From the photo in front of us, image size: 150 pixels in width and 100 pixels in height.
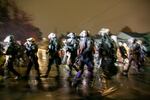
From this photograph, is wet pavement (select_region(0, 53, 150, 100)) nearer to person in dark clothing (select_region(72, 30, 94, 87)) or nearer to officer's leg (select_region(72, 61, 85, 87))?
officer's leg (select_region(72, 61, 85, 87))

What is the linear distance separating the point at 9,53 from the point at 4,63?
3.62 ft

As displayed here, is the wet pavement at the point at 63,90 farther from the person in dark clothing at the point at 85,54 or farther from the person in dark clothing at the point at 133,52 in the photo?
the person in dark clothing at the point at 133,52

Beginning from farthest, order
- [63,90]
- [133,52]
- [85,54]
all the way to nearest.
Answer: [133,52] < [85,54] < [63,90]

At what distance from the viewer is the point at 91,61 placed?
1144 cm

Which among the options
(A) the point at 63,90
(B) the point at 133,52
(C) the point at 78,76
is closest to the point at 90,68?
(C) the point at 78,76

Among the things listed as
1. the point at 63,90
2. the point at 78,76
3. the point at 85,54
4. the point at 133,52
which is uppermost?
the point at 133,52

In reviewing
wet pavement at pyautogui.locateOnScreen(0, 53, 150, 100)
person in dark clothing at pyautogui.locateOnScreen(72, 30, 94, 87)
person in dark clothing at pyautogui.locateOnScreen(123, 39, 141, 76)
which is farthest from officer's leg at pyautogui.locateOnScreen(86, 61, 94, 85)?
person in dark clothing at pyautogui.locateOnScreen(123, 39, 141, 76)

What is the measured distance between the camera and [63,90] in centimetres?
1123

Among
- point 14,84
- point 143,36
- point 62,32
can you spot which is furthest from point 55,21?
point 14,84

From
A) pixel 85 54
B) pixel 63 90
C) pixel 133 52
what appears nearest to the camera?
pixel 63 90

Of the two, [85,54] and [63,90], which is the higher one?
[85,54]

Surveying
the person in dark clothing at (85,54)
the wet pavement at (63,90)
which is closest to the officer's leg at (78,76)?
the person in dark clothing at (85,54)

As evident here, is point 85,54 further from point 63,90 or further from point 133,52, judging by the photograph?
point 133,52

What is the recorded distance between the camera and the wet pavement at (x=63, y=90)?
10.2 m
